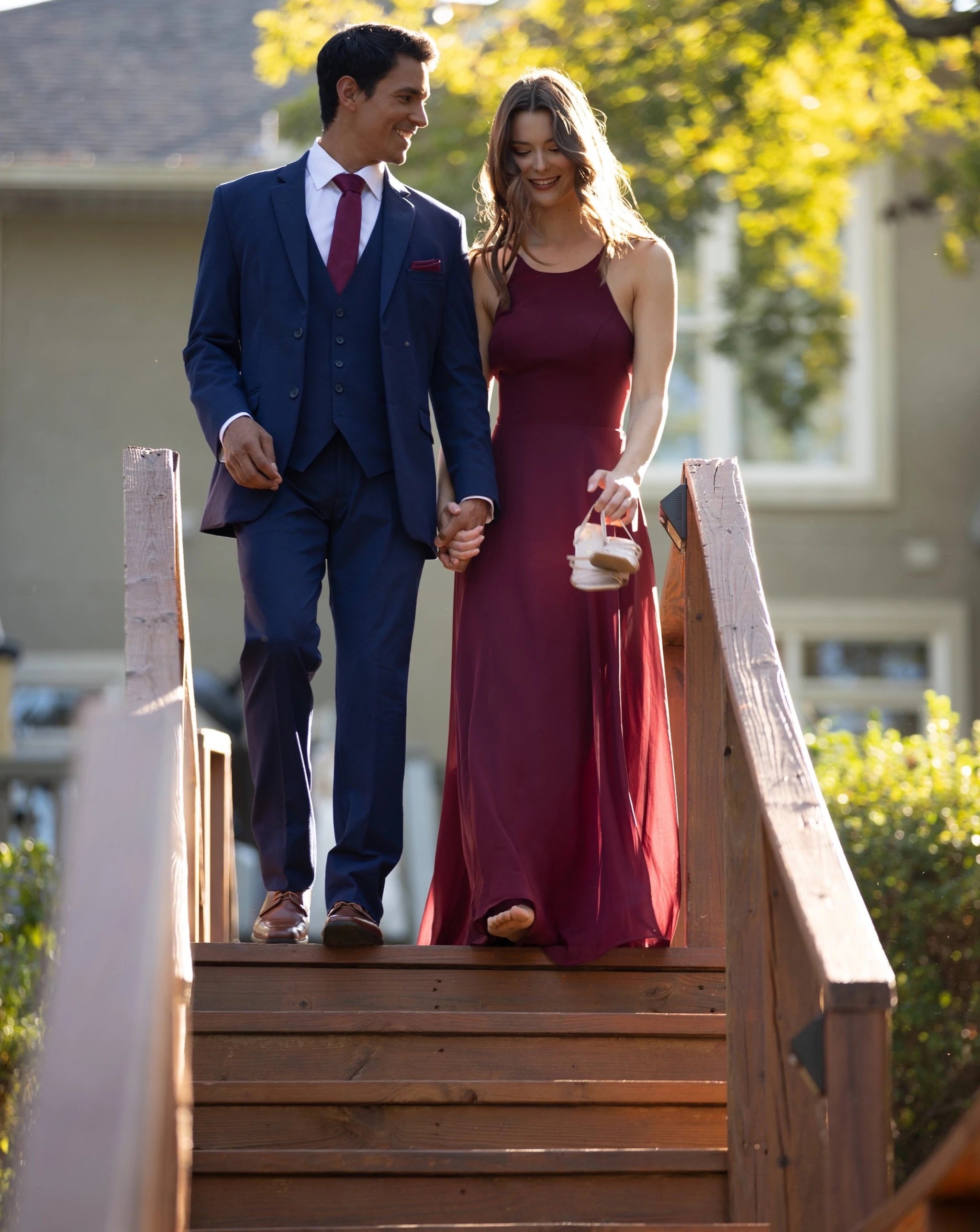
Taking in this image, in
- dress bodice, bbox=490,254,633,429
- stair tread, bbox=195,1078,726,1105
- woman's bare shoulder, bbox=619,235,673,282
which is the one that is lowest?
stair tread, bbox=195,1078,726,1105

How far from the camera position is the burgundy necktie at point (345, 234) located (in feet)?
13.3

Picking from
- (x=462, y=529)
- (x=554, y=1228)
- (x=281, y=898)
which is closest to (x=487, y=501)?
(x=462, y=529)

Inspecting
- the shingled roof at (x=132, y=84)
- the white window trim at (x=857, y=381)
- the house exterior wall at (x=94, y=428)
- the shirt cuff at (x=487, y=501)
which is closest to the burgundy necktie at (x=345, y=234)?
the shirt cuff at (x=487, y=501)

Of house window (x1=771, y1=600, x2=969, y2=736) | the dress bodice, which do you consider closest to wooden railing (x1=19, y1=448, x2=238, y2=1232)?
the dress bodice

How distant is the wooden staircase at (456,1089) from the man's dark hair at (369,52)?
6.55ft

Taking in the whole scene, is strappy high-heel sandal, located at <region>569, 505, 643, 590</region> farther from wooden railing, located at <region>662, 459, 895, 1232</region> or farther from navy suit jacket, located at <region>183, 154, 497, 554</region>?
navy suit jacket, located at <region>183, 154, 497, 554</region>

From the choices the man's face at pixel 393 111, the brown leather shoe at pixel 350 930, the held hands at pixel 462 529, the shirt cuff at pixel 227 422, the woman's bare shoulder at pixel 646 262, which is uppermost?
the man's face at pixel 393 111

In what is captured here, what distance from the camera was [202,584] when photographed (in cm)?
1295

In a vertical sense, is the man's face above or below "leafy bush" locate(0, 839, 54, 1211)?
above

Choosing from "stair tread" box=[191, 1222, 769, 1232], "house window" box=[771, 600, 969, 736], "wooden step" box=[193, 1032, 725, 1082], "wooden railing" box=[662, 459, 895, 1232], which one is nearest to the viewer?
"wooden railing" box=[662, 459, 895, 1232]

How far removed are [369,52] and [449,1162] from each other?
8.04 feet

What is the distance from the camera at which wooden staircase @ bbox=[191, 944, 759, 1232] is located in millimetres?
3125

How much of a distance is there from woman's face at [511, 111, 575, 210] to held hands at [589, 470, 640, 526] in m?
0.71

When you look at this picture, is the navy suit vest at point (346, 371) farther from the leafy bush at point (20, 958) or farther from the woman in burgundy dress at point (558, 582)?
the leafy bush at point (20, 958)
